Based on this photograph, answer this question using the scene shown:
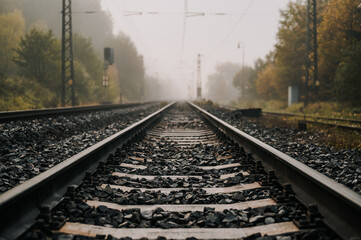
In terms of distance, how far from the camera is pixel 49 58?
26.9 meters

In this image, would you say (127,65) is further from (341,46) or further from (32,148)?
(32,148)

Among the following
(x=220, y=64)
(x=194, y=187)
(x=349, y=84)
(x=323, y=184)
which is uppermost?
(x=220, y=64)

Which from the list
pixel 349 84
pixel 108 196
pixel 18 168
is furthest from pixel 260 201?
pixel 349 84

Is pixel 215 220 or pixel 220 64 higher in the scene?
pixel 220 64

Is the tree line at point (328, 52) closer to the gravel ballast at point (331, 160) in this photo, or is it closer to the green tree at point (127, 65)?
the gravel ballast at point (331, 160)

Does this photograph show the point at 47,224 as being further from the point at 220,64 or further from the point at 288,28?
the point at 220,64

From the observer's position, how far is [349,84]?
17.8 m

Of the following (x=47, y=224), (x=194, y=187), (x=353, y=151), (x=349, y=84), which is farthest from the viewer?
(x=349, y=84)

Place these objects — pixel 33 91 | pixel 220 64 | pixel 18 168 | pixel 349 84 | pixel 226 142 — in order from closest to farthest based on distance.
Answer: pixel 18 168, pixel 226 142, pixel 349 84, pixel 33 91, pixel 220 64

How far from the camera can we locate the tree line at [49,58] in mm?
22828

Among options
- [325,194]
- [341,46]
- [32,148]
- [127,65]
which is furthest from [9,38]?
[325,194]

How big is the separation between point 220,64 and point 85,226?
5420 inches

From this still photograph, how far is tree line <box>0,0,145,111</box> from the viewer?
74.9 ft

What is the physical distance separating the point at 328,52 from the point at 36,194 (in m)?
24.9
